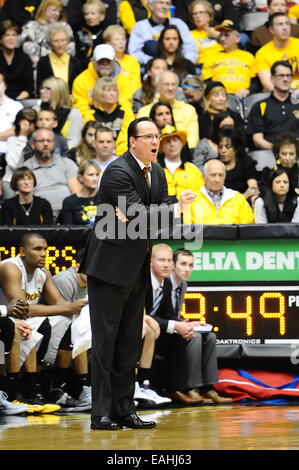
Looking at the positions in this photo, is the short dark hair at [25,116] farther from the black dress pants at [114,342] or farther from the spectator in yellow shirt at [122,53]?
the black dress pants at [114,342]

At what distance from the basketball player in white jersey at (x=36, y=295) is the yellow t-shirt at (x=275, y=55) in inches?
239

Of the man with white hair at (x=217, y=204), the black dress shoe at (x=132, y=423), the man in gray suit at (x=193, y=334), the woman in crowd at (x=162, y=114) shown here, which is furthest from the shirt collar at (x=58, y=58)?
the black dress shoe at (x=132, y=423)

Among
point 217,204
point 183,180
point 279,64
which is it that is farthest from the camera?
point 279,64

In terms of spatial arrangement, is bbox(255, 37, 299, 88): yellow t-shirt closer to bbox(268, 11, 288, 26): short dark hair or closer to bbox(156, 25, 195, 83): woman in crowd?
bbox(268, 11, 288, 26): short dark hair

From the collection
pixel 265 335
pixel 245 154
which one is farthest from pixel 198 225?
pixel 245 154

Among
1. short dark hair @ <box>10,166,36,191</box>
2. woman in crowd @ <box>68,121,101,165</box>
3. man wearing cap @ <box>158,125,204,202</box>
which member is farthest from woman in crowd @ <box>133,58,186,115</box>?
short dark hair @ <box>10,166,36,191</box>

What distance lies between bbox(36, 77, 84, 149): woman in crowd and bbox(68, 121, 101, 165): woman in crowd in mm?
546

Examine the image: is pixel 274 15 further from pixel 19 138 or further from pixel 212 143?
pixel 19 138

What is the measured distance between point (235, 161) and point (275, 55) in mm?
2878

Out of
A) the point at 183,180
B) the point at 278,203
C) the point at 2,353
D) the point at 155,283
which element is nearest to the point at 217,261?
the point at 155,283

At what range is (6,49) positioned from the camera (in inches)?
551

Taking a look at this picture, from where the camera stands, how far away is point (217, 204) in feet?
34.4
